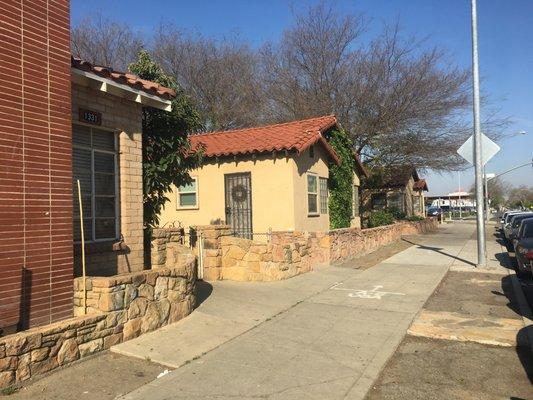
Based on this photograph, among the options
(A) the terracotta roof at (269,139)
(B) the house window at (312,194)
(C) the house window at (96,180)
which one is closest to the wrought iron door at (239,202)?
(A) the terracotta roof at (269,139)

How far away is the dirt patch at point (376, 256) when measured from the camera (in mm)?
14272

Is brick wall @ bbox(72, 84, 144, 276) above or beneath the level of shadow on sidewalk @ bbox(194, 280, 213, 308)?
above

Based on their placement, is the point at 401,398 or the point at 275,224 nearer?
the point at 401,398

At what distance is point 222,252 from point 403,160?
17.0m

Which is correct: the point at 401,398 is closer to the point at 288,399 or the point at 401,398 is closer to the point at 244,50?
the point at 288,399

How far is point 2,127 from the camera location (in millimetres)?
5410

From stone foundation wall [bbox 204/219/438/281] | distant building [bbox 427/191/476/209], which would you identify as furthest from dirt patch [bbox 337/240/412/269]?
distant building [bbox 427/191/476/209]

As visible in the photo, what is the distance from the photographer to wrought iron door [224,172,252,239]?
48.7 ft

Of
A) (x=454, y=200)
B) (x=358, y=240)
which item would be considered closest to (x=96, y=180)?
(x=358, y=240)

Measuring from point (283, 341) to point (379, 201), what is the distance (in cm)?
3066

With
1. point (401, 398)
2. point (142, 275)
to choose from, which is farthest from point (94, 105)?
point (401, 398)

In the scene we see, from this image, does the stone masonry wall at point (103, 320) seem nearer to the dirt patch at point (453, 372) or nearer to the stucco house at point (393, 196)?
the dirt patch at point (453, 372)

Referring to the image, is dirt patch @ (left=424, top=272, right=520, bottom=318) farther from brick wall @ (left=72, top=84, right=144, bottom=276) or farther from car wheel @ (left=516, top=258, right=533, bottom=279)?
brick wall @ (left=72, top=84, right=144, bottom=276)

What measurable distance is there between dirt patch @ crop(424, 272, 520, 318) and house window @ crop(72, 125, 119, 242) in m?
5.76
